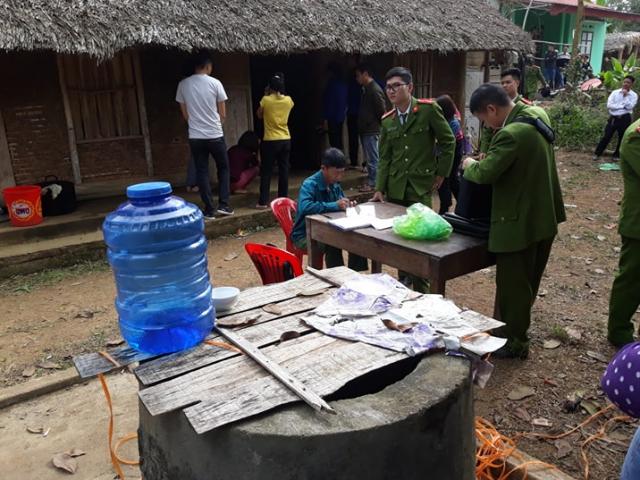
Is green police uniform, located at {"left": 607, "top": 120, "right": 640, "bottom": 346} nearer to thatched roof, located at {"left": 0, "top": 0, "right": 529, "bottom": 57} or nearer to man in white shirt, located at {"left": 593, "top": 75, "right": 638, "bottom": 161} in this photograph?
thatched roof, located at {"left": 0, "top": 0, "right": 529, "bottom": 57}

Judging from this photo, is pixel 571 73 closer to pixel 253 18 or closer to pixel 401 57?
pixel 401 57

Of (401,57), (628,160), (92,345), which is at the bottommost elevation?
(92,345)

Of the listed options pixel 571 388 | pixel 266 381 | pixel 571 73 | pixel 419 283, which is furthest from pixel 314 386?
pixel 571 73

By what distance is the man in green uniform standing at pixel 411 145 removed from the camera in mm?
4762

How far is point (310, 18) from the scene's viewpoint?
8.19 metres

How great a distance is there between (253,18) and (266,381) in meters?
6.73

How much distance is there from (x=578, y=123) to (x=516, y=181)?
11.0 metres

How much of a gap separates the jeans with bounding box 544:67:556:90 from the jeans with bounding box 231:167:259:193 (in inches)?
692

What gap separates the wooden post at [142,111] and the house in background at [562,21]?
51.5 ft

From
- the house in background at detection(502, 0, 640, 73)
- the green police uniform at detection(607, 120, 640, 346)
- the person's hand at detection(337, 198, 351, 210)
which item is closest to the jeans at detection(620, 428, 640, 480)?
the green police uniform at detection(607, 120, 640, 346)

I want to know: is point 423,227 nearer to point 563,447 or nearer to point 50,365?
point 563,447

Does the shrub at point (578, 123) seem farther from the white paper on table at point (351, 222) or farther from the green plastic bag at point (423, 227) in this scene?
the green plastic bag at point (423, 227)

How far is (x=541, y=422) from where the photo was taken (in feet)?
11.2

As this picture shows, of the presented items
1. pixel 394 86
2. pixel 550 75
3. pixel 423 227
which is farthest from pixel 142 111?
pixel 550 75
